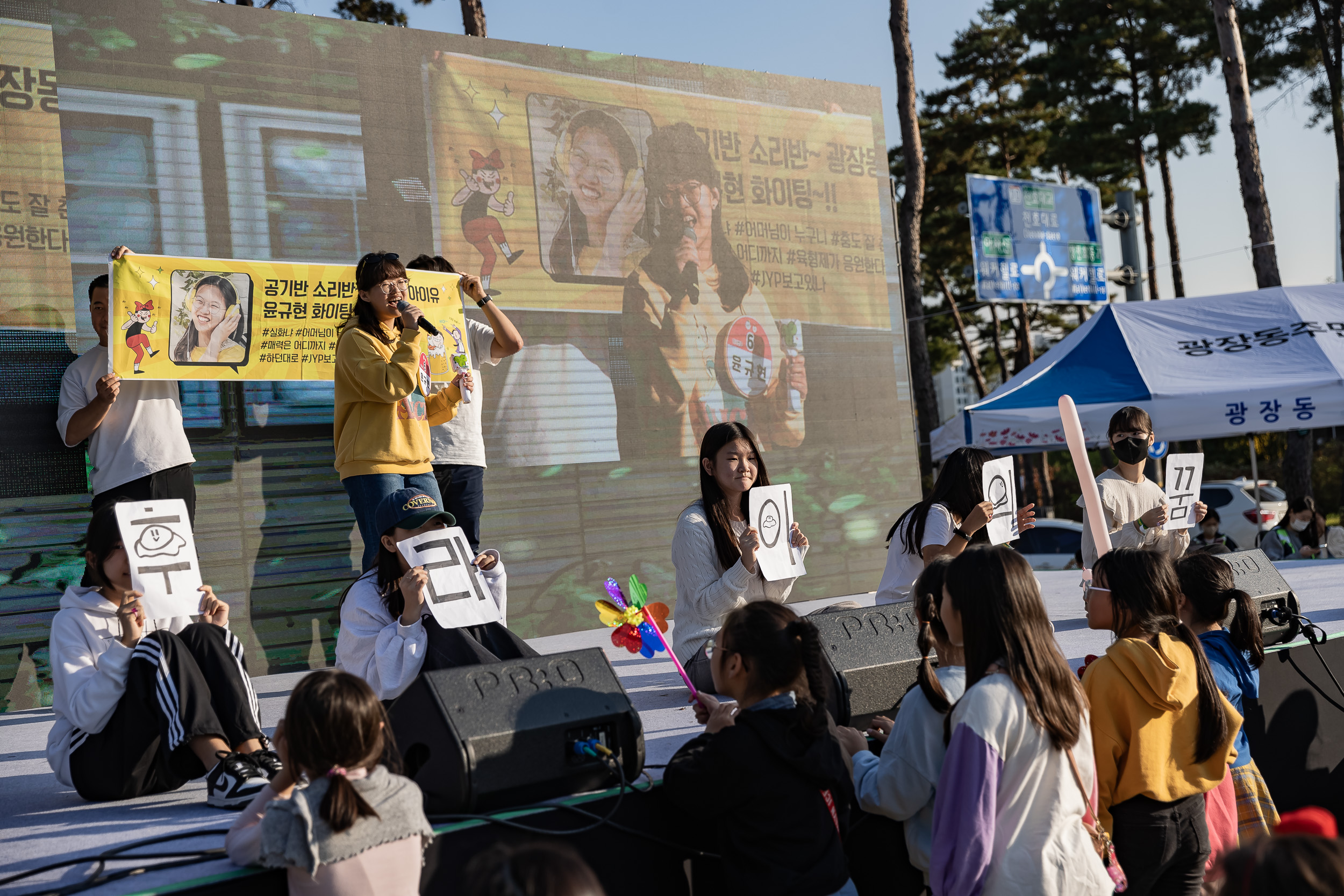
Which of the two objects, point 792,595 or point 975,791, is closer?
point 975,791

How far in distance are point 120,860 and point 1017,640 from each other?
6.24 ft

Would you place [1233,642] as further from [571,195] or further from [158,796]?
[571,195]

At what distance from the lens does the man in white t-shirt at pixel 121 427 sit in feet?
14.8

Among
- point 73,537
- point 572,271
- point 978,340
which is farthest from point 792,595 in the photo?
point 978,340

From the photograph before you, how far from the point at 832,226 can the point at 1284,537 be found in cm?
572

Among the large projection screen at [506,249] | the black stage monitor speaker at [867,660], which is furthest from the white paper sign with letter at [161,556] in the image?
the large projection screen at [506,249]

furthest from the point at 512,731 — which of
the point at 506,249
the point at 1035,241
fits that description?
the point at 1035,241

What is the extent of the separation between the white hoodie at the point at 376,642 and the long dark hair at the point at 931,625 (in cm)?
127

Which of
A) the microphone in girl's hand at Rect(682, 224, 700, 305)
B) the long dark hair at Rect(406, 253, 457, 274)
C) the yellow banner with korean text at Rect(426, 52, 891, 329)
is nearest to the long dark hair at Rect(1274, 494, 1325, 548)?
the yellow banner with korean text at Rect(426, 52, 891, 329)

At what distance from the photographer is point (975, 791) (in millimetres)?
2184

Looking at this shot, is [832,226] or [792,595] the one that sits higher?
[832,226]

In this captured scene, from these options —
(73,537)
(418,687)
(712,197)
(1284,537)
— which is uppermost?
(712,197)

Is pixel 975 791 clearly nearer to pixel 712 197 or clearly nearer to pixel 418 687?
pixel 418 687

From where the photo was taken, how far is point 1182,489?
494cm
